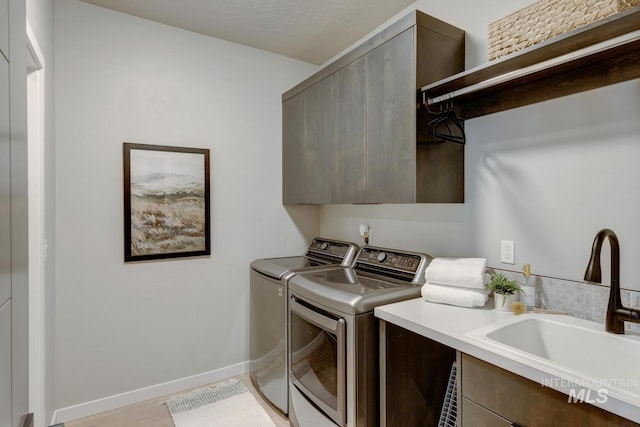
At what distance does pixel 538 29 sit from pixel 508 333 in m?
1.22

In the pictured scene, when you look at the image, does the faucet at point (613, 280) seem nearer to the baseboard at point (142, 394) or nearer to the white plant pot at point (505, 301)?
the white plant pot at point (505, 301)

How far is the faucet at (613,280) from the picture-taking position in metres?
1.18

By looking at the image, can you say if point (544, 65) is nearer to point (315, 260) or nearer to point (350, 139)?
point (350, 139)

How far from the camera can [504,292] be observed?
60.1 inches

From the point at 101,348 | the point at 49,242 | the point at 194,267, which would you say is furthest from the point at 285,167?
the point at 101,348

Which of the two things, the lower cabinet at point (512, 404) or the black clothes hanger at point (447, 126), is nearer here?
the lower cabinet at point (512, 404)

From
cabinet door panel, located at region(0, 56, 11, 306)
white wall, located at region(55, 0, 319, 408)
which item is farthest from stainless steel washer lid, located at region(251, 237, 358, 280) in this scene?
cabinet door panel, located at region(0, 56, 11, 306)

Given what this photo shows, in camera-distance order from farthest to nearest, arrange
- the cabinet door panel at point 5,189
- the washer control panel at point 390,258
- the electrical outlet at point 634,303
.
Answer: the washer control panel at point 390,258 < the electrical outlet at point 634,303 < the cabinet door panel at point 5,189

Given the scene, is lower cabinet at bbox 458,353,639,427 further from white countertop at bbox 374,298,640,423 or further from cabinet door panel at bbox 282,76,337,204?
cabinet door panel at bbox 282,76,337,204

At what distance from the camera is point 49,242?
6.31 feet

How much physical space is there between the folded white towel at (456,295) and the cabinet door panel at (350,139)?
683 mm

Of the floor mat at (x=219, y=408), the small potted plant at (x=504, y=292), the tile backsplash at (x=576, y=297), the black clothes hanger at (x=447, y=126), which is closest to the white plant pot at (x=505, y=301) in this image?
the small potted plant at (x=504, y=292)

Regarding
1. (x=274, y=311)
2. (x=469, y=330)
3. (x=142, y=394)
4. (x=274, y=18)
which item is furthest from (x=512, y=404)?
(x=274, y=18)

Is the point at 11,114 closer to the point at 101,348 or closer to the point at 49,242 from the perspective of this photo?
the point at 49,242
